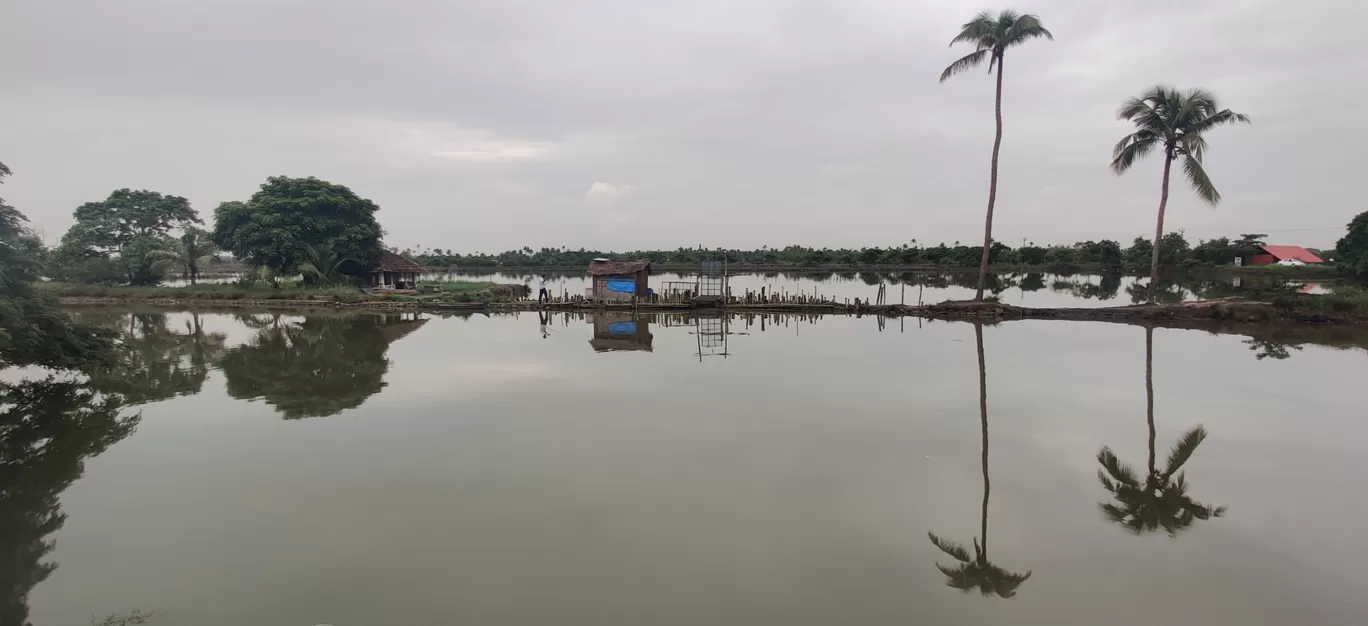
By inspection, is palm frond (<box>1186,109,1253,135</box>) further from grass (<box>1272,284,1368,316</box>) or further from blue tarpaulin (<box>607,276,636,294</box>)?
blue tarpaulin (<box>607,276,636,294</box>)

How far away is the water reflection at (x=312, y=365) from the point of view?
1079 cm

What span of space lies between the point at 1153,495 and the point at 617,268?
22.1 m

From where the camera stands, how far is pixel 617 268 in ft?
87.9

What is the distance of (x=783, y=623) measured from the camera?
4.34 metres

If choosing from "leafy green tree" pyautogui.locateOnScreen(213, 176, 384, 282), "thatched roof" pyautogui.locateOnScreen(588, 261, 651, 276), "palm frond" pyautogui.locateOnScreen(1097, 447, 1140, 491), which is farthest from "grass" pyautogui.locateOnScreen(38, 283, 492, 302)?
"palm frond" pyautogui.locateOnScreen(1097, 447, 1140, 491)

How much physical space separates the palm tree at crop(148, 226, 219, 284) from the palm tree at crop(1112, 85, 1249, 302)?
44578mm

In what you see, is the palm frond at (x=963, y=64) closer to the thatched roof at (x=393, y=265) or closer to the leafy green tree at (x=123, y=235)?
the thatched roof at (x=393, y=265)

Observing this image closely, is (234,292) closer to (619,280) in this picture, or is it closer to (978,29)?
(619,280)

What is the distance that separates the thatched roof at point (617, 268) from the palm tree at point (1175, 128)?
18.6 metres

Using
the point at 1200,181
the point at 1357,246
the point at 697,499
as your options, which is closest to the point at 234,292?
the point at 697,499

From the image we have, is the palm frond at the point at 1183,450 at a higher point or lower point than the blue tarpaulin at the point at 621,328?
lower

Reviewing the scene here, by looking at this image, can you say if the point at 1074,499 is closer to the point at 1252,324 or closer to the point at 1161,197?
the point at 1252,324

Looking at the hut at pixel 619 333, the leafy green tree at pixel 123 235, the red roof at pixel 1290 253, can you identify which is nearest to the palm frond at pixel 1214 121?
the hut at pixel 619 333

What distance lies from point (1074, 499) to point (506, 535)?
5.80 meters
